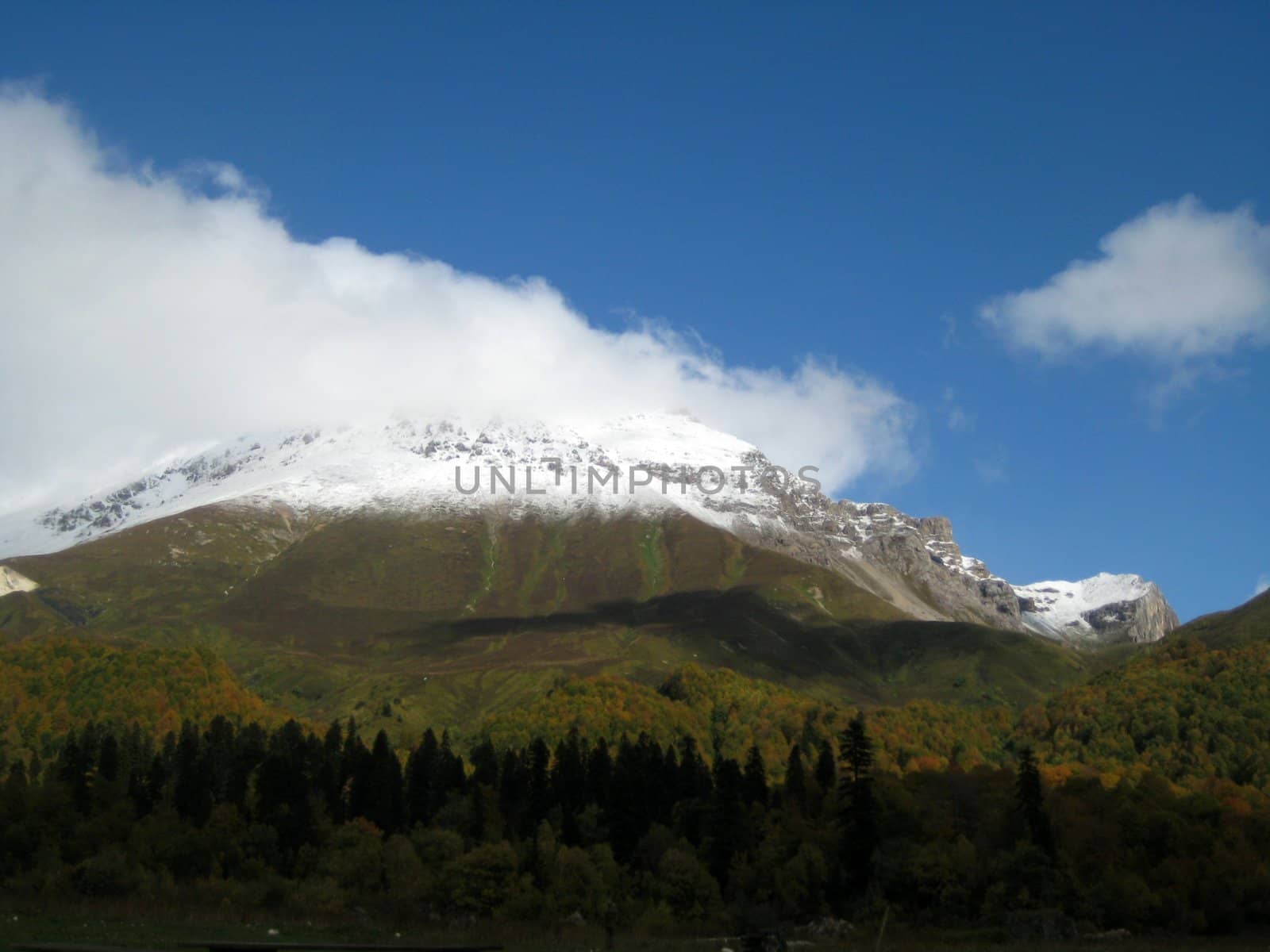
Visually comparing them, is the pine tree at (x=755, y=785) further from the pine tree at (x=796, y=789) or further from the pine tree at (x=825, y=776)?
the pine tree at (x=825, y=776)

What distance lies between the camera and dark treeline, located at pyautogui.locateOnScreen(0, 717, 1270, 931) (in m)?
104

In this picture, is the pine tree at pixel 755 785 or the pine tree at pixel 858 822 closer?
the pine tree at pixel 858 822

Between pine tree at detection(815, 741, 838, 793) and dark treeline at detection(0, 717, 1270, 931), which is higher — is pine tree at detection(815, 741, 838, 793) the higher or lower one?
the higher one

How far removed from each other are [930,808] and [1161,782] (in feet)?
187

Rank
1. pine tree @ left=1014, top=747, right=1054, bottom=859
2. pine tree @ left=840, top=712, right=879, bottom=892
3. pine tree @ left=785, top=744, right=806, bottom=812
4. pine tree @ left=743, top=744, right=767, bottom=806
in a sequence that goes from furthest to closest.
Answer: pine tree @ left=785, top=744, right=806, bottom=812 < pine tree @ left=743, top=744, right=767, bottom=806 < pine tree @ left=840, top=712, right=879, bottom=892 < pine tree @ left=1014, top=747, right=1054, bottom=859

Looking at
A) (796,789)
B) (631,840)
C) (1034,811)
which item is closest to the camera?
(1034,811)

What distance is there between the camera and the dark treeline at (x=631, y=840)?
10425cm

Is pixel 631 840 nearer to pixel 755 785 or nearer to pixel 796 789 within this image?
pixel 755 785

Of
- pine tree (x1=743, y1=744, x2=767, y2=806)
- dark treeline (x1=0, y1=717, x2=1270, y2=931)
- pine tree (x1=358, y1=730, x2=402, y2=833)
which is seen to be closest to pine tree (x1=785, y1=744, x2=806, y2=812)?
dark treeline (x1=0, y1=717, x2=1270, y2=931)

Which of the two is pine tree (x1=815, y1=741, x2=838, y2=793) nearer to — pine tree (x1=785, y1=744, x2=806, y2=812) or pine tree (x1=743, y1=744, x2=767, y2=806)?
pine tree (x1=785, y1=744, x2=806, y2=812)

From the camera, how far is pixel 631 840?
13762 cm

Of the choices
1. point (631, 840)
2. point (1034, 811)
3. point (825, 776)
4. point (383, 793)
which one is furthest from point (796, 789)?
point (383, 793)

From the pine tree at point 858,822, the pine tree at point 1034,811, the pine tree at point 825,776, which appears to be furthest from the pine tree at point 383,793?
the pine tree at point 1034,811

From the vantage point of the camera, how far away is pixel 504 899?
4146 inches
